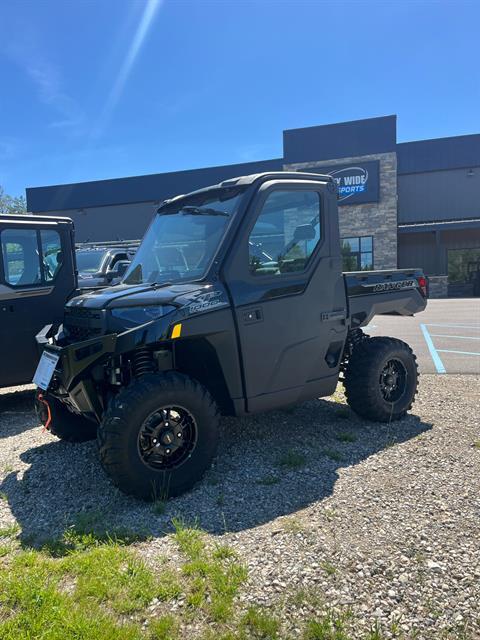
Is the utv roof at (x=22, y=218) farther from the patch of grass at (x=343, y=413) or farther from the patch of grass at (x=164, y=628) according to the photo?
the patch of grass at (x=164, y=628)

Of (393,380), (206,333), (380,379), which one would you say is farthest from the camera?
(393,380)

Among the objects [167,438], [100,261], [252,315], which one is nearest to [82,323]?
[167,438]

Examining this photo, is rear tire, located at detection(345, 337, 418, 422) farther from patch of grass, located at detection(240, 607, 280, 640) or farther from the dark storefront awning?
the dark storefront awning

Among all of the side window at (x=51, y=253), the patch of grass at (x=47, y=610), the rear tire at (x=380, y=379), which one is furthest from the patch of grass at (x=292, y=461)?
the side window at (x=51, y=253)

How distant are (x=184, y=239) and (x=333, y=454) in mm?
2268

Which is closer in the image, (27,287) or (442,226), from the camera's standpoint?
(27,287)

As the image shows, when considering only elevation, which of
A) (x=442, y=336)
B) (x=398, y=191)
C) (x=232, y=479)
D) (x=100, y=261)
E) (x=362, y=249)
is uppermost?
(x=398, y=191)

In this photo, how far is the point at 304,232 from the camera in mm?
4527

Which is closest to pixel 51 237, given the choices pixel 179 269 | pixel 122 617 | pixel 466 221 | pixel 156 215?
pixel 156 215

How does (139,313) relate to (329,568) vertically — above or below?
above

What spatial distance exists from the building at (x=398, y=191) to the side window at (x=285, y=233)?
879 inches

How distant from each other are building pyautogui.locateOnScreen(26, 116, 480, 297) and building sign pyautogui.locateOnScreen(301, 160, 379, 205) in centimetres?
5

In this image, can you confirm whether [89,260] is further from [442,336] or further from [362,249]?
[362,249]

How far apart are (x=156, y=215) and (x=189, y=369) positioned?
1693 millimetres
